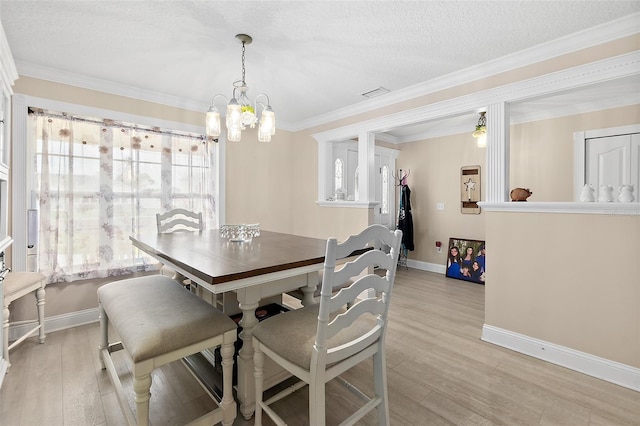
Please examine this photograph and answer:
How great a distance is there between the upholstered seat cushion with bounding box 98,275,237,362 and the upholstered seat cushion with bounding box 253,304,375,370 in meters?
0.19

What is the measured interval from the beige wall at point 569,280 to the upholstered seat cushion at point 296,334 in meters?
1.61

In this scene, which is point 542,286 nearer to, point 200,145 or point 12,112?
point 200,145

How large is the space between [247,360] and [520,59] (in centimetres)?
292

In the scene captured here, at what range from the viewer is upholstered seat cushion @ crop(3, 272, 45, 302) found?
2020 mm

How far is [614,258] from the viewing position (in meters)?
1.95

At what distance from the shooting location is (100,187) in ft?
9.32

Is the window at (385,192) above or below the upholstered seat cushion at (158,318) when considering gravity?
above

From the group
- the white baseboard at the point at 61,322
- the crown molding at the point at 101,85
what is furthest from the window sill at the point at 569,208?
the white baseboard at the point at 61,322

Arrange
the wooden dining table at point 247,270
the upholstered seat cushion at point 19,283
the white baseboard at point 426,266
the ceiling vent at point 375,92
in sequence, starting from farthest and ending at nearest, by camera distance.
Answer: the white baseboard at point 426,266 → the ceiling vent at point 375,92 → the upholstered seat cushion at point 19,283 → the wooden dining table at point 247,270

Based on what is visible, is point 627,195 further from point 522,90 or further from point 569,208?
point 522,90

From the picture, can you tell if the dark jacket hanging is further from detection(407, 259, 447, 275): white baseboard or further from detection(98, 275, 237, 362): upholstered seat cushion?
detection(98, 275, 237, 362): upholstered seat cushion

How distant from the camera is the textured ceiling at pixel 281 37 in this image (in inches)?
70.4

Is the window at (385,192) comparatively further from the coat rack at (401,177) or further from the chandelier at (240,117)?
the chandelier at (240,117)

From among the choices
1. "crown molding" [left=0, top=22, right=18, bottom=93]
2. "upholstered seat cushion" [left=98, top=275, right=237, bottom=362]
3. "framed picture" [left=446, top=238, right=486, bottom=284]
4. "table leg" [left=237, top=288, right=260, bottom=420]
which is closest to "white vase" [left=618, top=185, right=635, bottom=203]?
"framed picture" [left=446, top=238, right=486, bottom=284]
